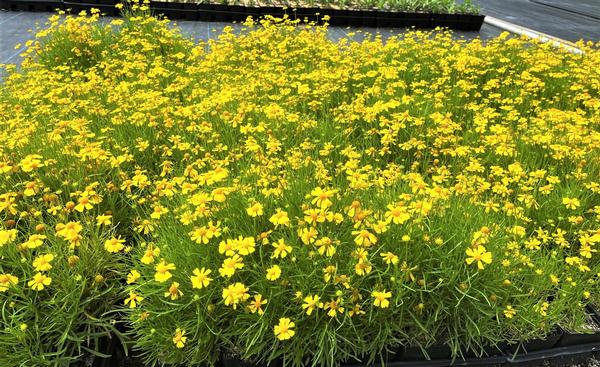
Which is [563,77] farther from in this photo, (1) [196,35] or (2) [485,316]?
(1) [196,35]

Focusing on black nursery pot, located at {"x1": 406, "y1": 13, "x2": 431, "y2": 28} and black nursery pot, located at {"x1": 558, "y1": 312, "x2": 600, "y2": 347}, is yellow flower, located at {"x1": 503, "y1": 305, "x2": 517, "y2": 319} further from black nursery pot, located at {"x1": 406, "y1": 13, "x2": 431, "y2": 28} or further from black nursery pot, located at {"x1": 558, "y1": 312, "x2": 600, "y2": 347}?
black nursery pot, located at {"x1": 406, "y1": 13, "x2": 431, "y2": 28}

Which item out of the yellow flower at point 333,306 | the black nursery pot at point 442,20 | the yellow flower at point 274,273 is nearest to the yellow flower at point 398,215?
the yellow flower at point 333,306

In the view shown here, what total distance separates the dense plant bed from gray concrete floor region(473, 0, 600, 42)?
2274 mm

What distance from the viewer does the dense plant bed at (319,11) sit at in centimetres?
808

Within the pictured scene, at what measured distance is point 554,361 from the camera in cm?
235

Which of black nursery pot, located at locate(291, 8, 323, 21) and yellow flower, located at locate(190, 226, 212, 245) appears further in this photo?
black nursery pot, located at locate(291, 8, 323, 21)

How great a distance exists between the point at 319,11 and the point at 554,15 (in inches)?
305

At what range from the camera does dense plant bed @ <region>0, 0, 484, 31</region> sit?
808cm

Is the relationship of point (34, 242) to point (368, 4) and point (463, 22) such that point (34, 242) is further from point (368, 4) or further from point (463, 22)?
point (463, 22)

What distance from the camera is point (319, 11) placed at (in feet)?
28.0

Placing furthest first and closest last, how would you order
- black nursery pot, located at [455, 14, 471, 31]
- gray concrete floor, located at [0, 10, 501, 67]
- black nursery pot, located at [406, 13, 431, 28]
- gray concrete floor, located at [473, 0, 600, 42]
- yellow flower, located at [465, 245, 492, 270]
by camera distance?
gray concrete floor, located at [473, 0, 600, 42] < black nursery pot, located at [455, 14, 471, 31] < black nursery pot, located at [406, 13, 431, 28] < gray concrete floor, located at [0, 10, 501, 67] < yellow flower, located at [465, 245, 492, 270]

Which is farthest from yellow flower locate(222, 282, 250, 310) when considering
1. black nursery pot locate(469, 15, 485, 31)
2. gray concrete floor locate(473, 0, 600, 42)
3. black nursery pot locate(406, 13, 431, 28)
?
gray concrete floor locate(473, 0, 600, 42)

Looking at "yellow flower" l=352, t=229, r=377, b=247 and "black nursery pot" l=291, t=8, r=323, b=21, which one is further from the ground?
"yellow flower" l=352, t=229, r=377, b=247

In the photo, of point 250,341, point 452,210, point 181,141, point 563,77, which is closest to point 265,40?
point 181,141
